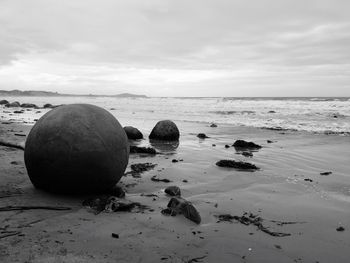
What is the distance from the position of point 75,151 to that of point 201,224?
190cm

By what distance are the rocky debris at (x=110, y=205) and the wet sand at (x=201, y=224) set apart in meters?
0.13

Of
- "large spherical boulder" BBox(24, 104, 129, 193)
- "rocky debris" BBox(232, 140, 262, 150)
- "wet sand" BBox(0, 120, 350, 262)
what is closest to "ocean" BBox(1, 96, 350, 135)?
"rocky debris" BBox(232, 140, 262, 150)

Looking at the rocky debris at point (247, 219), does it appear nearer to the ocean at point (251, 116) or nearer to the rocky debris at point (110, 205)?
the rocky debris at point (110, 205)

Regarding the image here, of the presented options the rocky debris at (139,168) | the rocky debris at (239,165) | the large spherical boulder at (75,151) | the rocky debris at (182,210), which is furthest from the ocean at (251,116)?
the large spherical boulder at (75,151)

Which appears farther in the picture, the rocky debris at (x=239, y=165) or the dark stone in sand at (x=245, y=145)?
the dark stone in sand at (x=245, y=145)

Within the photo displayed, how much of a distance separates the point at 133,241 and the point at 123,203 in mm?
1067

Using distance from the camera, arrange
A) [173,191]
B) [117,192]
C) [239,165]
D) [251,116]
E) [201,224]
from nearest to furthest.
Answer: [201,224], [117,192], [173,191], [239,165], [251,116]

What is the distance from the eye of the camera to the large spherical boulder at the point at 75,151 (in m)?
4.86

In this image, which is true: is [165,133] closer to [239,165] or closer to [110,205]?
[239,165]

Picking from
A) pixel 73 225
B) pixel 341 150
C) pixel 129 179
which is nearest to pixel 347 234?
pixel 73 225

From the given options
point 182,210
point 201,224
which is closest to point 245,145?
point 182,210

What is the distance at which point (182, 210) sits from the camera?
4516 millimetres

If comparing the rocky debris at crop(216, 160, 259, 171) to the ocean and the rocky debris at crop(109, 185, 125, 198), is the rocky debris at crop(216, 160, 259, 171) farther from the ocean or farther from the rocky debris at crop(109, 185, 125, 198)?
the ocean

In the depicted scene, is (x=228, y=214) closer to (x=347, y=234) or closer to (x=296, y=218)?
(x=296, y=218)
